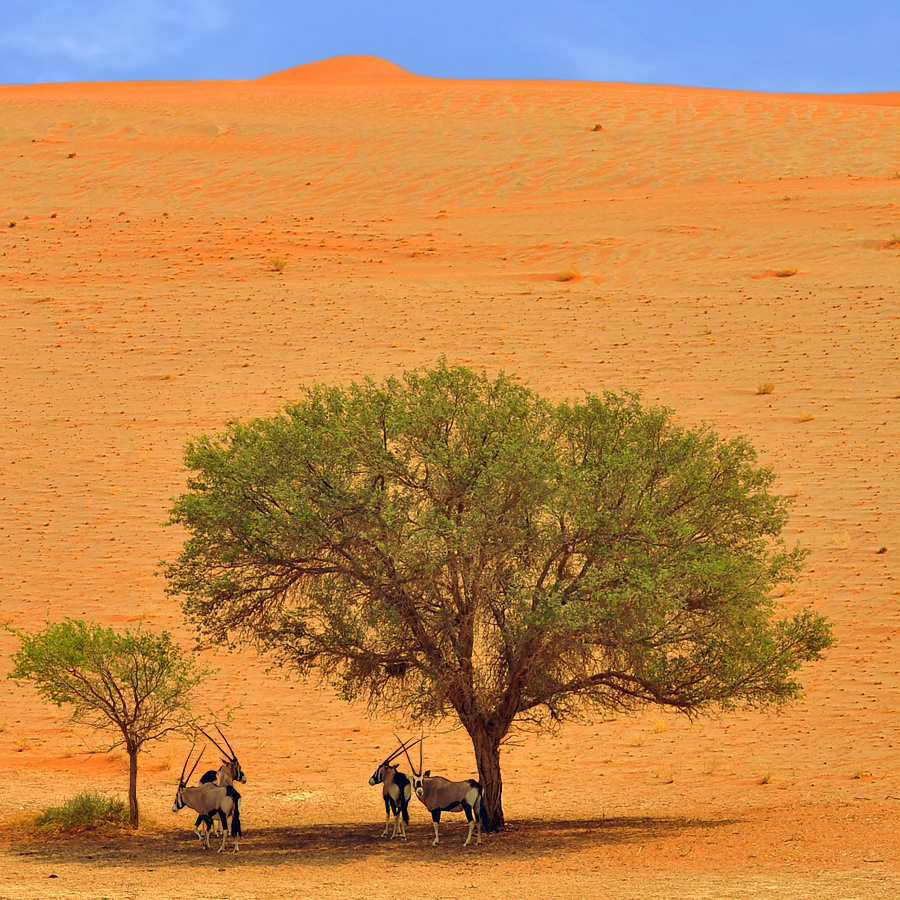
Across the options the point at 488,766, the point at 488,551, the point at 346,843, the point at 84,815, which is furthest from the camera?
the point at 84,815

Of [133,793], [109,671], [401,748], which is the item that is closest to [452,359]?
[401,748]

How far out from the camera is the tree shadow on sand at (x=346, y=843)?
15.2 metres

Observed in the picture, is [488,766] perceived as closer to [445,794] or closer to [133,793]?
[445,794]

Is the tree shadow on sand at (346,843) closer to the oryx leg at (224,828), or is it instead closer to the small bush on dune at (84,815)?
the oryx leg at (224,828)

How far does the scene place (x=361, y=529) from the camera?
15750mm

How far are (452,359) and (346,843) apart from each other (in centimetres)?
2304

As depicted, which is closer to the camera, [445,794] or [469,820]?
[445,794]

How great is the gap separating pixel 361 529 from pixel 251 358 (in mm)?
24495

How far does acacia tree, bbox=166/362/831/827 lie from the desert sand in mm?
1880

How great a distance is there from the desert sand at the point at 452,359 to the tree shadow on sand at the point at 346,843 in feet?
0.29

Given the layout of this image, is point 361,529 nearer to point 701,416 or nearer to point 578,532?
point 578,532

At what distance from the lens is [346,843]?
1631 cm

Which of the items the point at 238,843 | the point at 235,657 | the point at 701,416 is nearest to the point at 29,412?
the point at 235,657

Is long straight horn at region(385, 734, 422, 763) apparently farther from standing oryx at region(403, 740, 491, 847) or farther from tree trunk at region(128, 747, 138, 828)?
tree trunk at region(128, 747, 138, 828)
